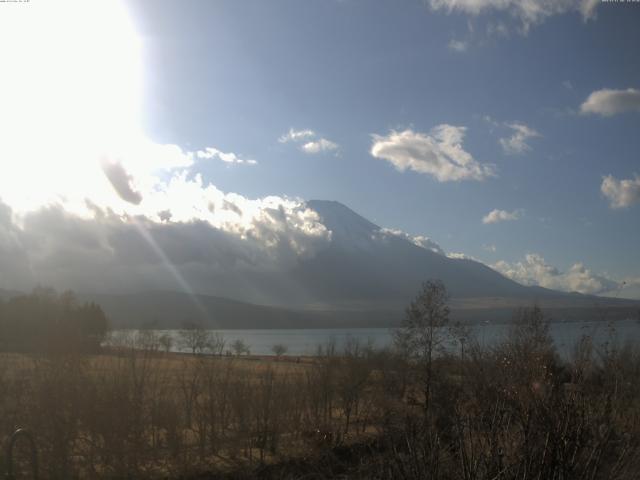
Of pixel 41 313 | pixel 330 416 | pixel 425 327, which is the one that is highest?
pixel 425 327

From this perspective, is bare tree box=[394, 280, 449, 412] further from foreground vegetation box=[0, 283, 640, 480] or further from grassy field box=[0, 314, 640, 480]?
grassy field box=[0, 314, 640, 480]

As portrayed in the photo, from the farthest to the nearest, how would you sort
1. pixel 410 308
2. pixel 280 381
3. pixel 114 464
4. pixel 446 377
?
pixel 410 308 → pixel 446 377 → pixel 280 381 → pixel 114 464

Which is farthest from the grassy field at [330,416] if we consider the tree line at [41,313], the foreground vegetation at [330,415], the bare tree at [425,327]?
the tree line at [41,313]

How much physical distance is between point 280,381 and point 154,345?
5.99 m

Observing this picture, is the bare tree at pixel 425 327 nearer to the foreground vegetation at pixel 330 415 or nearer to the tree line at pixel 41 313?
the foreground vegetation at pixel 330 415

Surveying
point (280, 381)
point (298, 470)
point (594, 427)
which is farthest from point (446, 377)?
point (594, 427)

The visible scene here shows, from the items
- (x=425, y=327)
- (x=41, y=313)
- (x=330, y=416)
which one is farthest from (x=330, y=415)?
(x=41, y=313)

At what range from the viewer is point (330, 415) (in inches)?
944

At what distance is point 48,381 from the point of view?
46.8 ft

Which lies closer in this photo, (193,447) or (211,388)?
(193,447)

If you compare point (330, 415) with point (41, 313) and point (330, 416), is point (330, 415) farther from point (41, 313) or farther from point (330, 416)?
point (41, 313)

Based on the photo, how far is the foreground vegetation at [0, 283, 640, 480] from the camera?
6.04 m

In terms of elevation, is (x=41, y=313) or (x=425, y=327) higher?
(x=425, y=327)

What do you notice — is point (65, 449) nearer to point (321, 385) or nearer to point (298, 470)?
point (298, 470)
